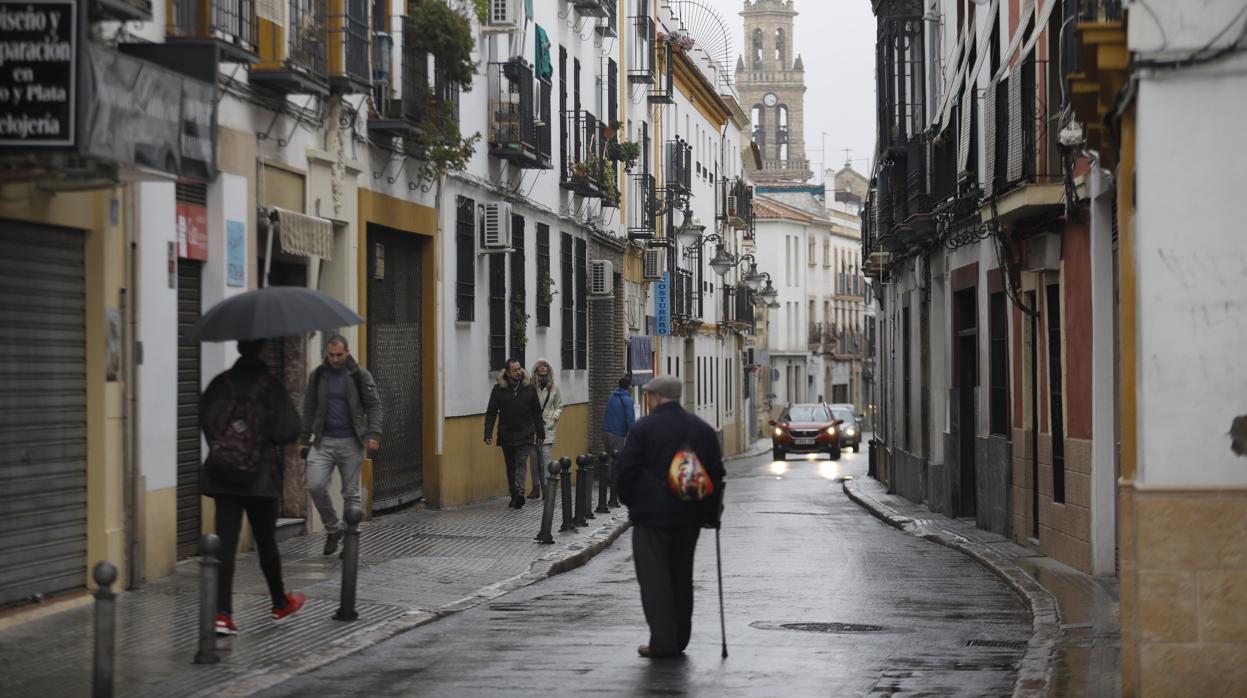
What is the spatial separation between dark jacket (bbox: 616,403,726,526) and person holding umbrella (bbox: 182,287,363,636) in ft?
6.74

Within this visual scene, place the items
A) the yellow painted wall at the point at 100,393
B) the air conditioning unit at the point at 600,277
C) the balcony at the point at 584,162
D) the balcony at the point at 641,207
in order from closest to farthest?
1. the yellow painted wall at the point at 100,393
2. the balcony at the point at 584,162
3. the air conditioning unit at the point at 600,277
4. the balcony at the point at 641,207

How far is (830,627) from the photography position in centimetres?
1258

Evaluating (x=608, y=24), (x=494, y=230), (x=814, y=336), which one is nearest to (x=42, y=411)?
(x=494, y=230)

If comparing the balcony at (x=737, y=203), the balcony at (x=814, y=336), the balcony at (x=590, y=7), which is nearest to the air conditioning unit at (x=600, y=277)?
the balcony at (x=590, y=7)

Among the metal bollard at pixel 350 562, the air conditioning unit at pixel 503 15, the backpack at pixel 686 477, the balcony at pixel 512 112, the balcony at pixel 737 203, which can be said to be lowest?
the metal bollard at pixel 350 562

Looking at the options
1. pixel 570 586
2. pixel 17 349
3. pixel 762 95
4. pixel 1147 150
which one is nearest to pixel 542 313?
pixel 570 586

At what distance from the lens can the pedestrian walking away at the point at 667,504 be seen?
35.9 ft

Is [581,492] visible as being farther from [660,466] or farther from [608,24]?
[608,24]

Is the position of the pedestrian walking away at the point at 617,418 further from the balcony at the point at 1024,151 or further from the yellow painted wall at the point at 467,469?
the balcony at the point at 1024,151

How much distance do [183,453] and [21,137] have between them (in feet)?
17.4

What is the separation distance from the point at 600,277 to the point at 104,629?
24908 millimetres

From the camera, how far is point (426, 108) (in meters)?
21.2

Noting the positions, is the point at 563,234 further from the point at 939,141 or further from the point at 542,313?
the point at 939,141

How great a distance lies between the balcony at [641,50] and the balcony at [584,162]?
6676mm
